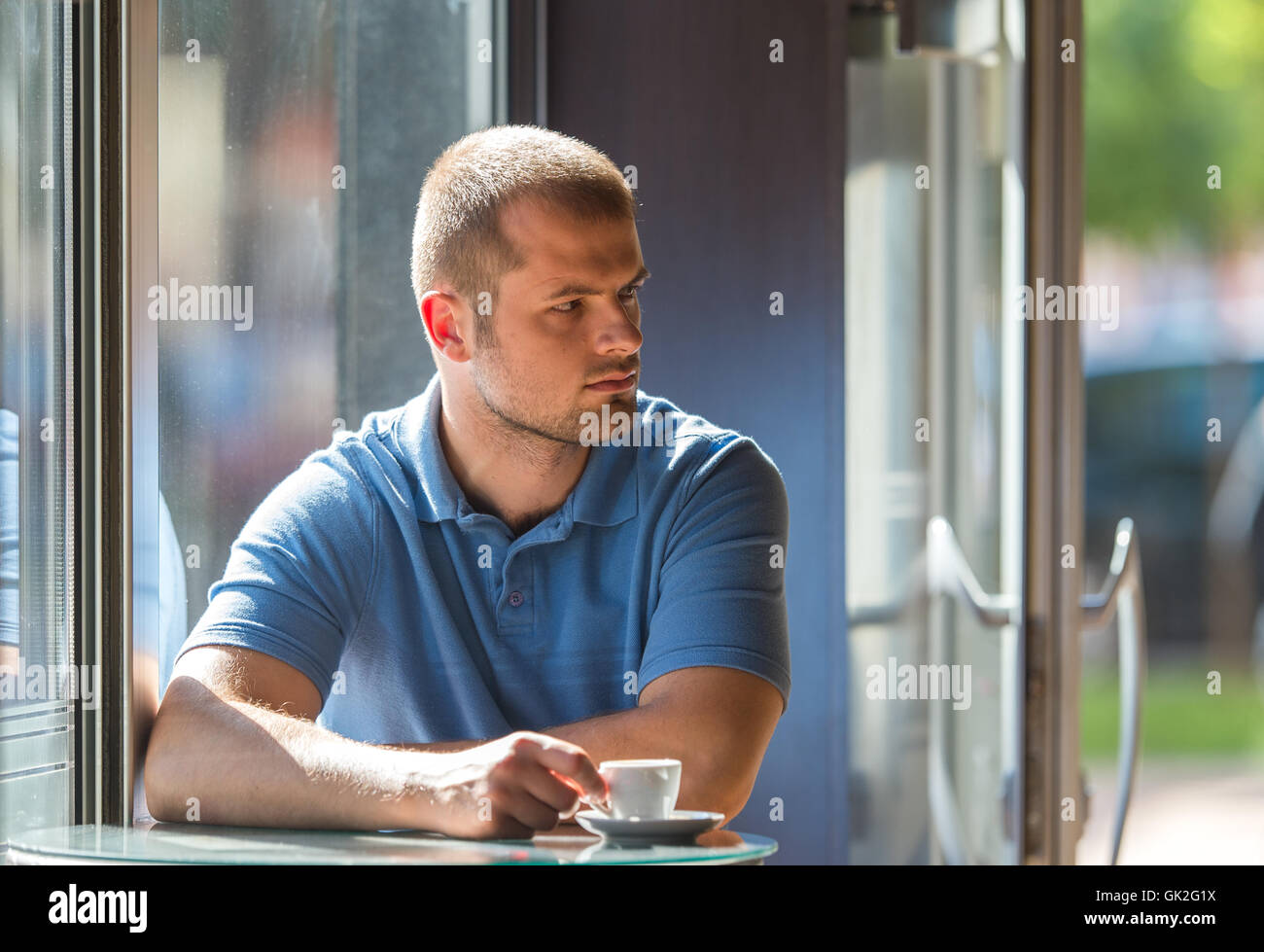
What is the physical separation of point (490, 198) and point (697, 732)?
672 mm

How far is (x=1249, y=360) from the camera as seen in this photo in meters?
2.61

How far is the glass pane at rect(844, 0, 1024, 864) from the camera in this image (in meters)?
1.91

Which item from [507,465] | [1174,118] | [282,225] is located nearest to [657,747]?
[507,465]

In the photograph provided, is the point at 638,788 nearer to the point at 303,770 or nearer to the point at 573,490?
the point at 303,770

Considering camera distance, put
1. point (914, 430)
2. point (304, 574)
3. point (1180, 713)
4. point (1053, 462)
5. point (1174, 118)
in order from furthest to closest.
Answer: point (1180, 713) < point (1174, 118) < point (914, 430) < point (1053, 462) < point (304, 574)

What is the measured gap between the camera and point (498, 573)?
137cm

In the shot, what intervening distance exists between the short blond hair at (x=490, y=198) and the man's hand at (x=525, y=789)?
0.69 metres

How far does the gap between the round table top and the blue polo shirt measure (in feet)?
1.00

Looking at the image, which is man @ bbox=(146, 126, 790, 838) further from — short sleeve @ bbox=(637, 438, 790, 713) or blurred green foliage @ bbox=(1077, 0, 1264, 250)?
blurred green foliage @ bbox=(1077, 0, 1264, 250)

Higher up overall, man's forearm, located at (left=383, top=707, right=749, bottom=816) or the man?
the man

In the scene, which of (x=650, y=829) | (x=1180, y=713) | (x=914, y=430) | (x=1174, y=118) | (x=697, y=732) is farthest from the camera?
(x=1180, y=713)

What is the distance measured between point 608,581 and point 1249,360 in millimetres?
1772

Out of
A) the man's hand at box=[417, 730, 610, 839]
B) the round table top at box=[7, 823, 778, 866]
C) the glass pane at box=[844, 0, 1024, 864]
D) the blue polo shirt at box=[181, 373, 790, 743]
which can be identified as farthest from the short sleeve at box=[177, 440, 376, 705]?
the glass pane at box=[844, 0, 1024, 864]
